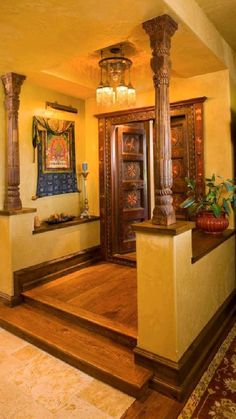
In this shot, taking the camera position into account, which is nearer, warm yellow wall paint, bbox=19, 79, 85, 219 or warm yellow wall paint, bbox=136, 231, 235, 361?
warm yellow wall paint, bbox=136, 231, 235, 361

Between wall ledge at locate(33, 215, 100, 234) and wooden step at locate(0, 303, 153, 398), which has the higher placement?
wall ledge at locate(33, 215, 100, 234)

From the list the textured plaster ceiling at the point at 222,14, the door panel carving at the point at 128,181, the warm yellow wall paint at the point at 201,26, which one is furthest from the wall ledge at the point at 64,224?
the textured plaster ceiling at the point at 222,14

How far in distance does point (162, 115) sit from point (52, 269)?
233cm

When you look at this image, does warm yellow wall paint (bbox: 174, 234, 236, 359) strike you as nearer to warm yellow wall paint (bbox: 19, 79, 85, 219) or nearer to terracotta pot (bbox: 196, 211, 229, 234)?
terracotta pot (bbox: 196, 211, 229, 234)

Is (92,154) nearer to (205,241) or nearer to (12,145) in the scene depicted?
(12,145)

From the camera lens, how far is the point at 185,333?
2.13 m

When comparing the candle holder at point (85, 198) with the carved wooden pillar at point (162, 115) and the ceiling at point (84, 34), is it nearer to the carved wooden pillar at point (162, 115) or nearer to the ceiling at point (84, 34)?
the ceiling at point (84, 34)

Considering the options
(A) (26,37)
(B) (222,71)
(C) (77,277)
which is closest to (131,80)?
(B) (222,71)

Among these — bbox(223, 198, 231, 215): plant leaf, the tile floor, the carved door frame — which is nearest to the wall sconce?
the carved door frame

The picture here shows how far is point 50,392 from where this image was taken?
2066mm

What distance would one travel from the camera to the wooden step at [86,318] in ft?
7.89

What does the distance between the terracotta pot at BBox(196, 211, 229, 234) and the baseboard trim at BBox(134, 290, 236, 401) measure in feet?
2.79

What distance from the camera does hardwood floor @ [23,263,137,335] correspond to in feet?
8.99

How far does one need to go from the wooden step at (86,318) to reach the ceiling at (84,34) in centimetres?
229
